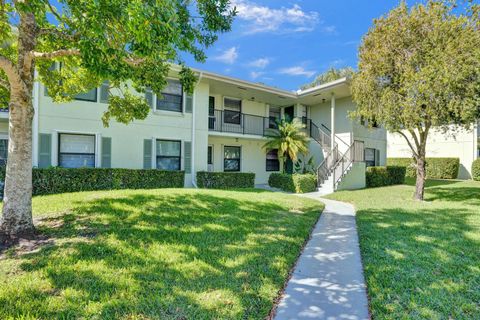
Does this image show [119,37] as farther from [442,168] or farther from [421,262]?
[442,168]

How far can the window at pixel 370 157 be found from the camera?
16.4 metres

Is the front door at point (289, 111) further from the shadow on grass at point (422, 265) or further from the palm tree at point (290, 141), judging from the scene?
the shadow on grass at point (422, 265)

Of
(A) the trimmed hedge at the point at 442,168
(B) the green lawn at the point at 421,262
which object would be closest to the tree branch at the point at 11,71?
(B) the green lawn at the point at 421,262

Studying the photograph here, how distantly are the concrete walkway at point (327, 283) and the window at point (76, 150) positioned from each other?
9.15m

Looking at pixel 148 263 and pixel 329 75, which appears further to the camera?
pixel 329 75

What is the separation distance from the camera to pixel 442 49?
8.24 metres

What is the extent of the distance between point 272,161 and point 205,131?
5.55m

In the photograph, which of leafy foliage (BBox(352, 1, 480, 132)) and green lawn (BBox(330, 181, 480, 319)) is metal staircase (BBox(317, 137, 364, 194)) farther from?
green lawn (BBox(330, 181, 480, 319))

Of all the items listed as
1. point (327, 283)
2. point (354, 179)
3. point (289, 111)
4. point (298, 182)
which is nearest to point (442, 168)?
point (354, 179)

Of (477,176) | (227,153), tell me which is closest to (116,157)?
(227,153)

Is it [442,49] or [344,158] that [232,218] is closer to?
[442,49]

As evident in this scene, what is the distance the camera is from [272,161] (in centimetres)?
1656

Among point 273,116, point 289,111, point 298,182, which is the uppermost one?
point 289,111

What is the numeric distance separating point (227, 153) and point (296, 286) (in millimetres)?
11946
